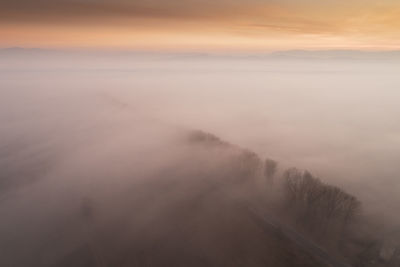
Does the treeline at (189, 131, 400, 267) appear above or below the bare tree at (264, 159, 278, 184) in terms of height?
above

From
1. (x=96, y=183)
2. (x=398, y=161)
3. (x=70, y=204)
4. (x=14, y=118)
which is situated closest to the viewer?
(x=70, y=204)

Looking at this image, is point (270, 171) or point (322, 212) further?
point (270, 171)

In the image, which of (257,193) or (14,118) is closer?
(257,193)

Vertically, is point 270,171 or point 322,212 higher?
point 322,212

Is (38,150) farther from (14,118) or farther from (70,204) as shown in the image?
(14,118)

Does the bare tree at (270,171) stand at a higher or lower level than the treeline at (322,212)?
lower

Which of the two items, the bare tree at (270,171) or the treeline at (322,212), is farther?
the bare tree at (270,171)

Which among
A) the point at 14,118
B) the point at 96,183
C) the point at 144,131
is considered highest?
the point at 96,183

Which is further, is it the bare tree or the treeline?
the bare tree

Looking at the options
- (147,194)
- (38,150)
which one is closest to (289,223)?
(147,194)

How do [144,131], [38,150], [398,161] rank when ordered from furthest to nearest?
[144,131] → [38,150] → [398,161]

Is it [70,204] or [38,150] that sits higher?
[70,204]
